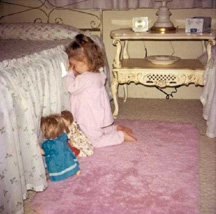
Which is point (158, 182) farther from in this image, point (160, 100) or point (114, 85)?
point (160, 100)

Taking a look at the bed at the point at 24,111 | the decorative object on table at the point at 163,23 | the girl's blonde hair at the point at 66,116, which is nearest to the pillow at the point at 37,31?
the bed at the point at 24,111

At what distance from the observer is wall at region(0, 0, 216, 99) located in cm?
293

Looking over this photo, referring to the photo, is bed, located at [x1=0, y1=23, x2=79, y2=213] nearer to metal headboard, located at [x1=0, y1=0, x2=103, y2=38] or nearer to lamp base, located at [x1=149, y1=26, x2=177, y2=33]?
lamp base, located at [x1=149, y1=26, x2=177, y2=33]

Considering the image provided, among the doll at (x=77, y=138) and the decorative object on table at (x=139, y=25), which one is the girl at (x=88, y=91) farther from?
the decorative object on table at (x=139, y=25)

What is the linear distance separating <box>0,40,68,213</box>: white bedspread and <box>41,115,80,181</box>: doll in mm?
63

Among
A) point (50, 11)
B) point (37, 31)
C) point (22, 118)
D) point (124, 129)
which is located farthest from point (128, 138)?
point (50, 11)

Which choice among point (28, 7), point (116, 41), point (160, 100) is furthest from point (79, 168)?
point (28, 7)

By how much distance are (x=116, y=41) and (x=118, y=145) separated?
34.7 inches

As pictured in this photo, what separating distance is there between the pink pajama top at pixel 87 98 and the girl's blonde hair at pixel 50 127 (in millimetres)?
381

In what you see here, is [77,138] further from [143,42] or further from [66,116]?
[143,42]

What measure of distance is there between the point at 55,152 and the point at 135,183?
1.54ft

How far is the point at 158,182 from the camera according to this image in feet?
5.39

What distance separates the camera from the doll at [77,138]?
1908mm

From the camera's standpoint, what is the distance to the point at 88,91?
6.70 feet
